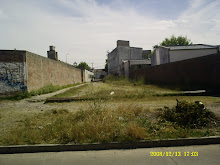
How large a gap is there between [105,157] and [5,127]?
12.8ft

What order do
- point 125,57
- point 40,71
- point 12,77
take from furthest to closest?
point 125,57
point 40,71
point 12,77

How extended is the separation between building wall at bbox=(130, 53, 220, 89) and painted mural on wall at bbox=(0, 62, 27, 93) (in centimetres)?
1484

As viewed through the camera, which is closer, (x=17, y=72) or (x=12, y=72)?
(x=12, y=72)

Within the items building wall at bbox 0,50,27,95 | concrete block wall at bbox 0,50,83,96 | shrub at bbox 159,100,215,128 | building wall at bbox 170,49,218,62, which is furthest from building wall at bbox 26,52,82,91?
building wall at bbox 170,49,218,62

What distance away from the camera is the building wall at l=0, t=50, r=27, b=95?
35.6 feet

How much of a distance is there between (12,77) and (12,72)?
0.41 metres

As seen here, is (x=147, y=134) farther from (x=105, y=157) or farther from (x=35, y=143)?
(x=35, y=143)

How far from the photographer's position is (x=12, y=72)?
36.4 ft

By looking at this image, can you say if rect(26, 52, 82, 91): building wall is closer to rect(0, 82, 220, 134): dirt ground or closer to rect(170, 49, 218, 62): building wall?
rect(0, 82, 220, 134): dirt ground

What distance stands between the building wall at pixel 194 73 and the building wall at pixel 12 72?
1482 cm

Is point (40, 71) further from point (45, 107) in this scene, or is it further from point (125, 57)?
point (125, 57)

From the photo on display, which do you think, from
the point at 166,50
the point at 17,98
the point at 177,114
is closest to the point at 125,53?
the point at 166,50

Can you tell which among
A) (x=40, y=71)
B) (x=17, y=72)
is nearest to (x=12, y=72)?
(x=17, y=72)

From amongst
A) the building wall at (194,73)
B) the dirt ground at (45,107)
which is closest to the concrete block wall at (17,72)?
the dirt ground at (45,107)
